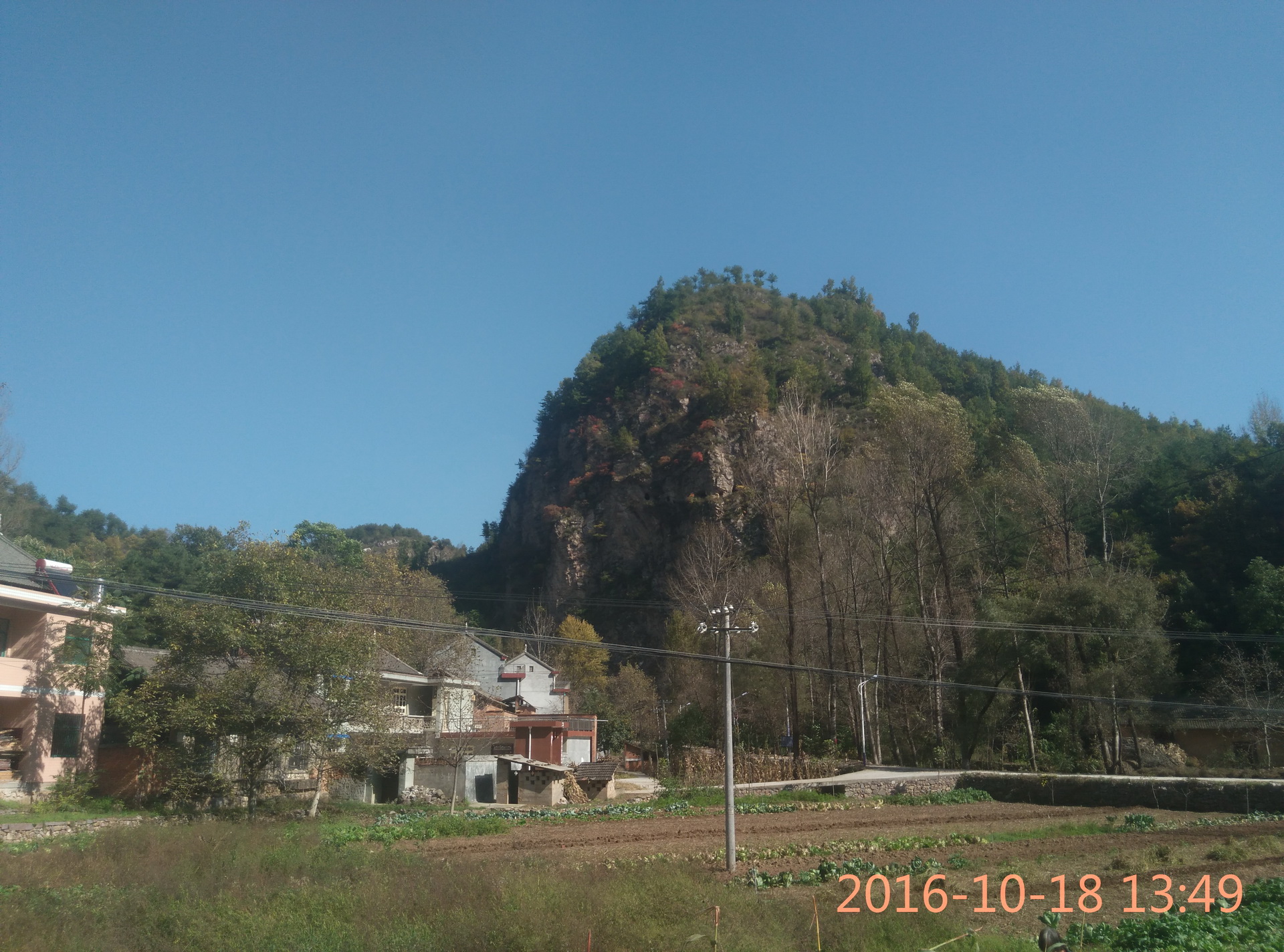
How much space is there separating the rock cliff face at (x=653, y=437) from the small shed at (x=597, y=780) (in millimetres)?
36550

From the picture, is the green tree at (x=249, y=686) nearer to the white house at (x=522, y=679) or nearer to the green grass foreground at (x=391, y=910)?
the green grass foreground at (x=391, y=910)

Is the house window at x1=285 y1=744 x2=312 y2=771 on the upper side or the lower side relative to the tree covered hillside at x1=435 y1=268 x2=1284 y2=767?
lower

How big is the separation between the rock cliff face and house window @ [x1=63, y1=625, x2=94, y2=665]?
2080 inches

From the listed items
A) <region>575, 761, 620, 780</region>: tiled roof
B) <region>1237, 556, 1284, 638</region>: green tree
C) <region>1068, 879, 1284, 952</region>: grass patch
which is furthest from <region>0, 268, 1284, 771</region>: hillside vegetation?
<region>1068, 879, 1284, 952</region>: grass patch

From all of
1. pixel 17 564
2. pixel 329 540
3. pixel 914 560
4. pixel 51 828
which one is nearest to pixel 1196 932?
pixel 51 828

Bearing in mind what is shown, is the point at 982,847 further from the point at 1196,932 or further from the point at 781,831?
the point at 1196,932

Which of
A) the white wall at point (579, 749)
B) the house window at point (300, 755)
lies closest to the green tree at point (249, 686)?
the house window at point (300, 755)

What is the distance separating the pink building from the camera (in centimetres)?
2469

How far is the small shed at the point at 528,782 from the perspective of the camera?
35.9 meters

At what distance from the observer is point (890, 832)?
22141 millimetres

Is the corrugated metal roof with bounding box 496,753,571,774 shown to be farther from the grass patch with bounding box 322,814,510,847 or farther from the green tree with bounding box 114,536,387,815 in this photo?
the green tree with bounding box 114,536,387,815

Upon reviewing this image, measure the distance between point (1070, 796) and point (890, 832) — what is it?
10.3 m

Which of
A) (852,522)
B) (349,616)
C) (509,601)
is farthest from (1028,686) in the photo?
(509,601)

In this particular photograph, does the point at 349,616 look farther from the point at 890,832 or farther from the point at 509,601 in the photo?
the point at 509,601
